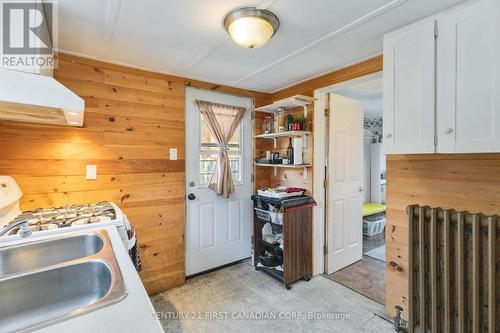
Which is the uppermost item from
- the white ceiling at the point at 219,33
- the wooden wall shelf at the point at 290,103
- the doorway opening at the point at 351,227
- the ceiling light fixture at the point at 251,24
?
the white ceiling at the point at 219,33

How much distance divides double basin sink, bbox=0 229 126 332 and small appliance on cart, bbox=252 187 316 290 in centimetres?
169

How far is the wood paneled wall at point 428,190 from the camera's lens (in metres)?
1.54

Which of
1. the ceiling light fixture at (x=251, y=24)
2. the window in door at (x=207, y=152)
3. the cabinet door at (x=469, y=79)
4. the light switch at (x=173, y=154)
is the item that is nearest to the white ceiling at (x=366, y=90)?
the cabinet door at (x=469, y=79)

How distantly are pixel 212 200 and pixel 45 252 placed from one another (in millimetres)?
1719

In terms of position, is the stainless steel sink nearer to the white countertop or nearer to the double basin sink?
the double basin sink

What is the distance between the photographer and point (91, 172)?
7.10 feet

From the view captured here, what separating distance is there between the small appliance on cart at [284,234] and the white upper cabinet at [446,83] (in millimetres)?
1180

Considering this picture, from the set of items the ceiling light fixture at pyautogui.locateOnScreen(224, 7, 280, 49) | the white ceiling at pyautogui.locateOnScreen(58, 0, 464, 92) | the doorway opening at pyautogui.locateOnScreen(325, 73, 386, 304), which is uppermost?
the white ceiling at pyautogui.locateOnScreen(58, 0, 464, 92)

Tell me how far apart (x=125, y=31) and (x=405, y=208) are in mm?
2444

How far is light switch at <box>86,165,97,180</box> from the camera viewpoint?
2.15 metres

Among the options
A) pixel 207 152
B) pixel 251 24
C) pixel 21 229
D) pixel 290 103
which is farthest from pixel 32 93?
pixel 290 103

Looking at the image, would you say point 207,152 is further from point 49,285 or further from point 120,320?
point 120,320

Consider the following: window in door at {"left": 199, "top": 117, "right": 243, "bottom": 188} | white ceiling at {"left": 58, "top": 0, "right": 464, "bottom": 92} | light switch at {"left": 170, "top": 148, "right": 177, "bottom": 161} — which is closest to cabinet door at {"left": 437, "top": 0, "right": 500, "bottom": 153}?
white ceiling at {"left": 58, "top": 0, "right": 464, "bottom": 92}

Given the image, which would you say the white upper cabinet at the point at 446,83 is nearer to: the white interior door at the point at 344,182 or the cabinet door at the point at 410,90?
the cabinet door at the point at 410,90
